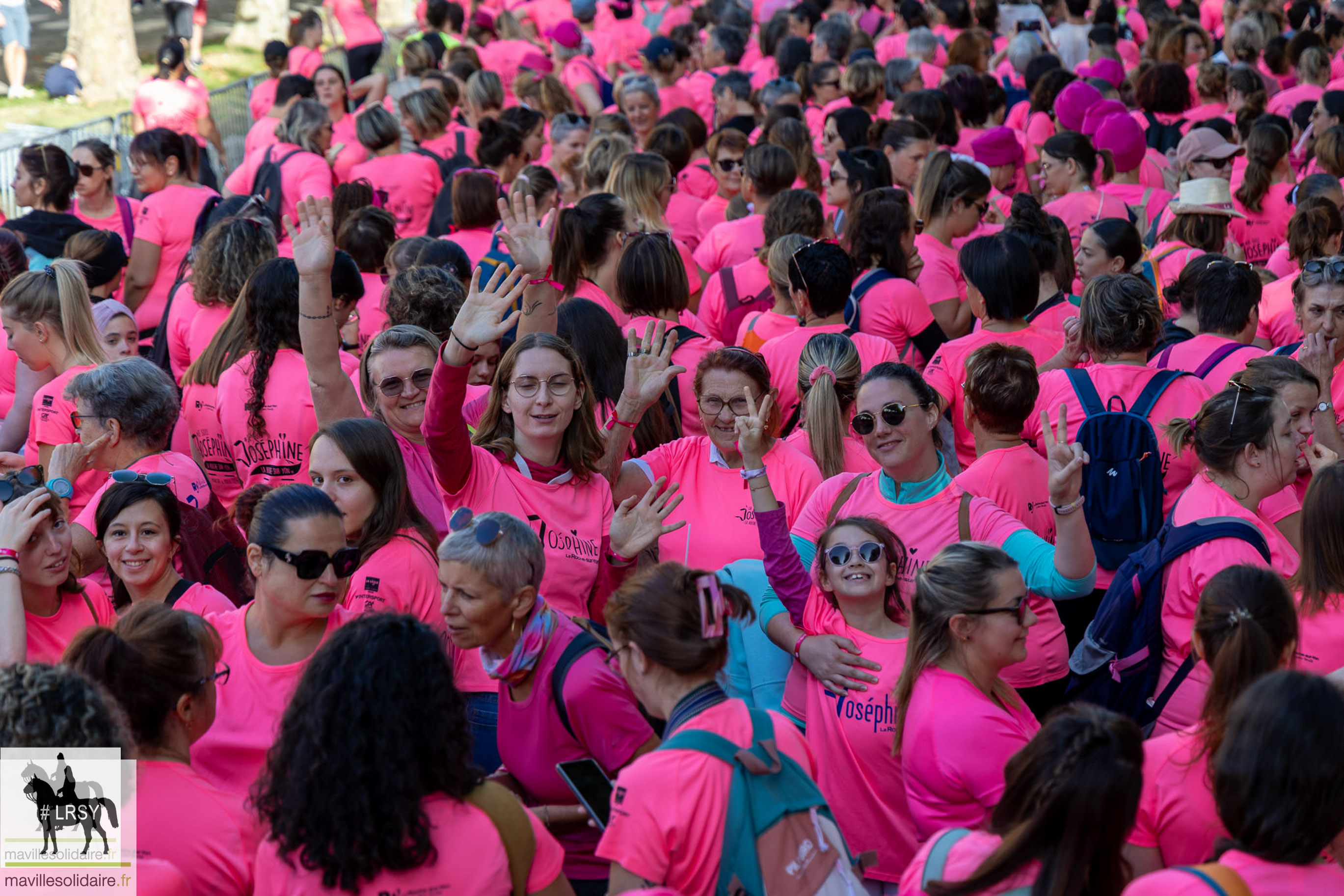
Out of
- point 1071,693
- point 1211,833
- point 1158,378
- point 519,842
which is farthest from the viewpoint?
point 1158,378

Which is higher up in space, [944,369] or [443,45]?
[443,45]

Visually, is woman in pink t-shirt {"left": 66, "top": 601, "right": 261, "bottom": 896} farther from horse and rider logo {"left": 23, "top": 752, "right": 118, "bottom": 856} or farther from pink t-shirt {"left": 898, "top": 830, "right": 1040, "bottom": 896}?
pink t-shirt {"left": 898, "top": 830, "right": 1040, "bottom": 896}

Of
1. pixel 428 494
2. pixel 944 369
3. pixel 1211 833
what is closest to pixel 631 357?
pixel 428 494

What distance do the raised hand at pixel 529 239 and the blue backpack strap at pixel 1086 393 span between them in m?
2.13

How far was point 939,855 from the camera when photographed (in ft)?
8.32

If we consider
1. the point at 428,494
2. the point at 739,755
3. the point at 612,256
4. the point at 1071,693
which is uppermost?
the point at 612,256

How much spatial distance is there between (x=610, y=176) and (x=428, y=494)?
3.87 meters

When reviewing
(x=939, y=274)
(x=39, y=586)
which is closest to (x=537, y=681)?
(x=39, y=586)

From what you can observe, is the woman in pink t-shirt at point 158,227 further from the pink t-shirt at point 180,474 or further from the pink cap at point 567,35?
the pink cap at point 567,35

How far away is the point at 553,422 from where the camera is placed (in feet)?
14.1

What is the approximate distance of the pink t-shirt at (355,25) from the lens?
15078 millimetres

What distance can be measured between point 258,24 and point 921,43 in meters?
14.8

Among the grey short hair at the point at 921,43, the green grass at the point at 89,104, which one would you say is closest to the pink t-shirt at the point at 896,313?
the grey short hair at the point at 921,43

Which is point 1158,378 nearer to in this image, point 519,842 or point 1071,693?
point 1071,693
